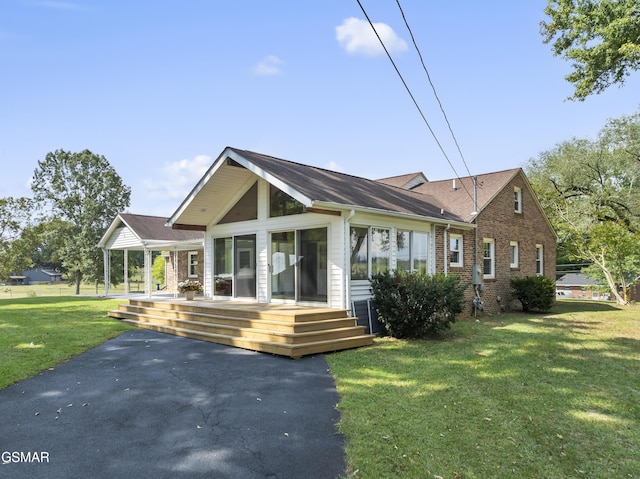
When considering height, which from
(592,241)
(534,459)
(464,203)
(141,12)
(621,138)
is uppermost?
(621,138)

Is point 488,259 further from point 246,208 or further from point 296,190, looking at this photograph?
point 296,190

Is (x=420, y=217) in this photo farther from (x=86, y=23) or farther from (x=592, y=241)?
(x=592, y=241)

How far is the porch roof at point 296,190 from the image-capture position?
9.18 metres

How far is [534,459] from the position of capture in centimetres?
367

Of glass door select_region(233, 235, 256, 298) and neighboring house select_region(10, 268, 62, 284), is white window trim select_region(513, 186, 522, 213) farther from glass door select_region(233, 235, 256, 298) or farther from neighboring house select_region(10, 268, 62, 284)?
neighboring house select_region(10, 268, 62, 284)

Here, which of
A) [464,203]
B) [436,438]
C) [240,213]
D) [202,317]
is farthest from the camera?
[464,203]

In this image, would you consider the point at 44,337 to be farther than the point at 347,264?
No

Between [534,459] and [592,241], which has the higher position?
[592,241]

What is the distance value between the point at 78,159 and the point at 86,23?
25.6 metres

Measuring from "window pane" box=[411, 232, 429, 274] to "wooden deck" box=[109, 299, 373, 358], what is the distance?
339 centimetres

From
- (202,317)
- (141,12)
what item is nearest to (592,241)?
(202,317)

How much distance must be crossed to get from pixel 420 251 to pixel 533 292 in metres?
6.43

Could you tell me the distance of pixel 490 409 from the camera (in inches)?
189

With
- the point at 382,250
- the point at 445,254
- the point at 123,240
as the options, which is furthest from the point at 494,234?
the point at 123,240
